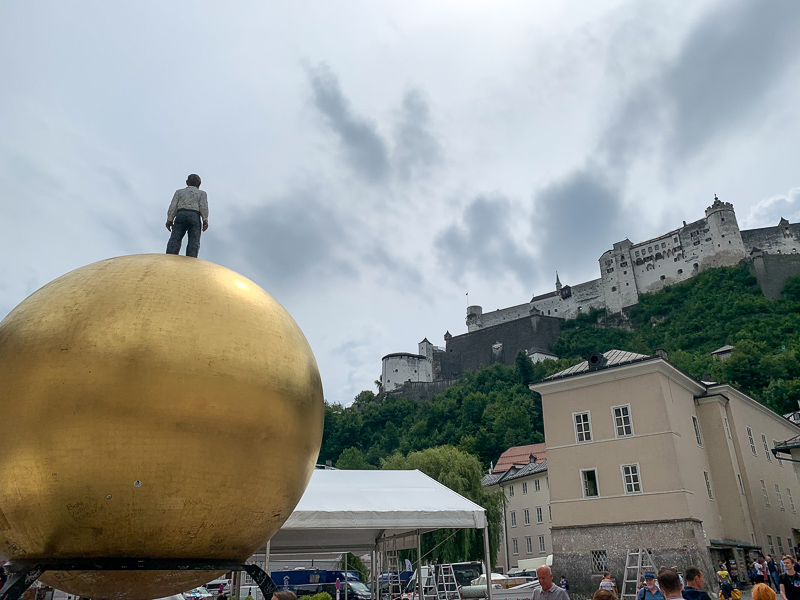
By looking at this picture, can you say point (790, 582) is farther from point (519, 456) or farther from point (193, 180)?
point (519, 456)

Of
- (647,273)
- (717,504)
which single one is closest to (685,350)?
(647,273)

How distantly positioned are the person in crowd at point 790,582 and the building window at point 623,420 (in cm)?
1952

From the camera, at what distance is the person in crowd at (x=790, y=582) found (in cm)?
706

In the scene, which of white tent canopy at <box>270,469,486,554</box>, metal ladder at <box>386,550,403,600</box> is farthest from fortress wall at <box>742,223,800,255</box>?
white tent canopy at <box>270,469,486,554</box>

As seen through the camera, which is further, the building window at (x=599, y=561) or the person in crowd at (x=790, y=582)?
the building window at (x=599, y=561)

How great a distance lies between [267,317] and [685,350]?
8598cm

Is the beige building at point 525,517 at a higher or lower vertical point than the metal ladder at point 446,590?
higher

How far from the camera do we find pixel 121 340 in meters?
4.37

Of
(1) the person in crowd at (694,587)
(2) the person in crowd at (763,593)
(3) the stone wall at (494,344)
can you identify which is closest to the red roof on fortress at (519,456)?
(3) the stone wall at (494,344)

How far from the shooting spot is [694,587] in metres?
6.09

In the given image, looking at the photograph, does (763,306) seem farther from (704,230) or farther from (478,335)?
(478,335)

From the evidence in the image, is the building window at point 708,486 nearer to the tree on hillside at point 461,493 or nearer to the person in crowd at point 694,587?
the tree on hillside at point 461,493

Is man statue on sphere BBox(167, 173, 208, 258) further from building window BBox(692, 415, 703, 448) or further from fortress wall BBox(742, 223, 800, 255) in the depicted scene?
fortress wall BBox(742, 223, 800, 255)

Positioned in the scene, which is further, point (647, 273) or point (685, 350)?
point (647, 273)
